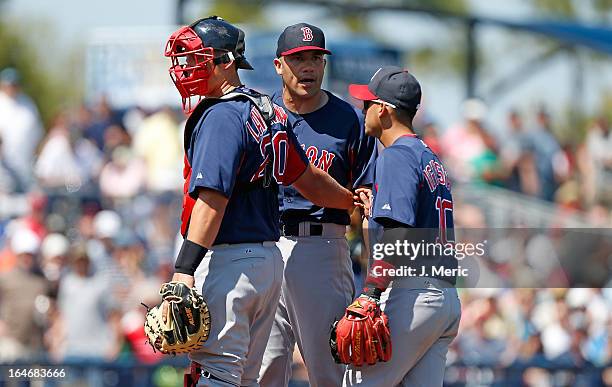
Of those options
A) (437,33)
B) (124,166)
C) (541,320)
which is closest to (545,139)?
(541,320)

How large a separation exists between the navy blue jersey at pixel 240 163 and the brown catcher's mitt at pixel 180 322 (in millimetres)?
429

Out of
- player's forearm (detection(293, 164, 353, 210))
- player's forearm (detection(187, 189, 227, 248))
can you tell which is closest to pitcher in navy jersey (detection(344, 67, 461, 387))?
player's forearm (detection(293, 164, 353, 210))

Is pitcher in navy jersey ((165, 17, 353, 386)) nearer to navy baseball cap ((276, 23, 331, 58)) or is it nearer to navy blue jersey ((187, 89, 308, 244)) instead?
navy blue jersey ((187, 89, 308, 244))

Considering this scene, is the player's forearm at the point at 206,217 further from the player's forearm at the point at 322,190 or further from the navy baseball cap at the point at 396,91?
the navy baseball cap at the point at 396,91

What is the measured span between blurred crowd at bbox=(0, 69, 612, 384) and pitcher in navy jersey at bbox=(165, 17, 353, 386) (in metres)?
2.61

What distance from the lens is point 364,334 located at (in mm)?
6355

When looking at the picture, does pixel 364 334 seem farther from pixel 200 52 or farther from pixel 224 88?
pixel 200 52

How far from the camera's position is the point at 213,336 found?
6.12 metres

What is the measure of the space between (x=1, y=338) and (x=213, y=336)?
6.58 metres

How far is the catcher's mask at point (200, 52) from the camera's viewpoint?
249 inches

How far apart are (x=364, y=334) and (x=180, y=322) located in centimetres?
99

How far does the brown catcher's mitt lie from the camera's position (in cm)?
590

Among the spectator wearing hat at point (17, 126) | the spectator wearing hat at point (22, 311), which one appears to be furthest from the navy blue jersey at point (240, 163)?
the spectator wearing hat at point (17, 126)

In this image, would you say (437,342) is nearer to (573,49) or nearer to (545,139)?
(545,139)
